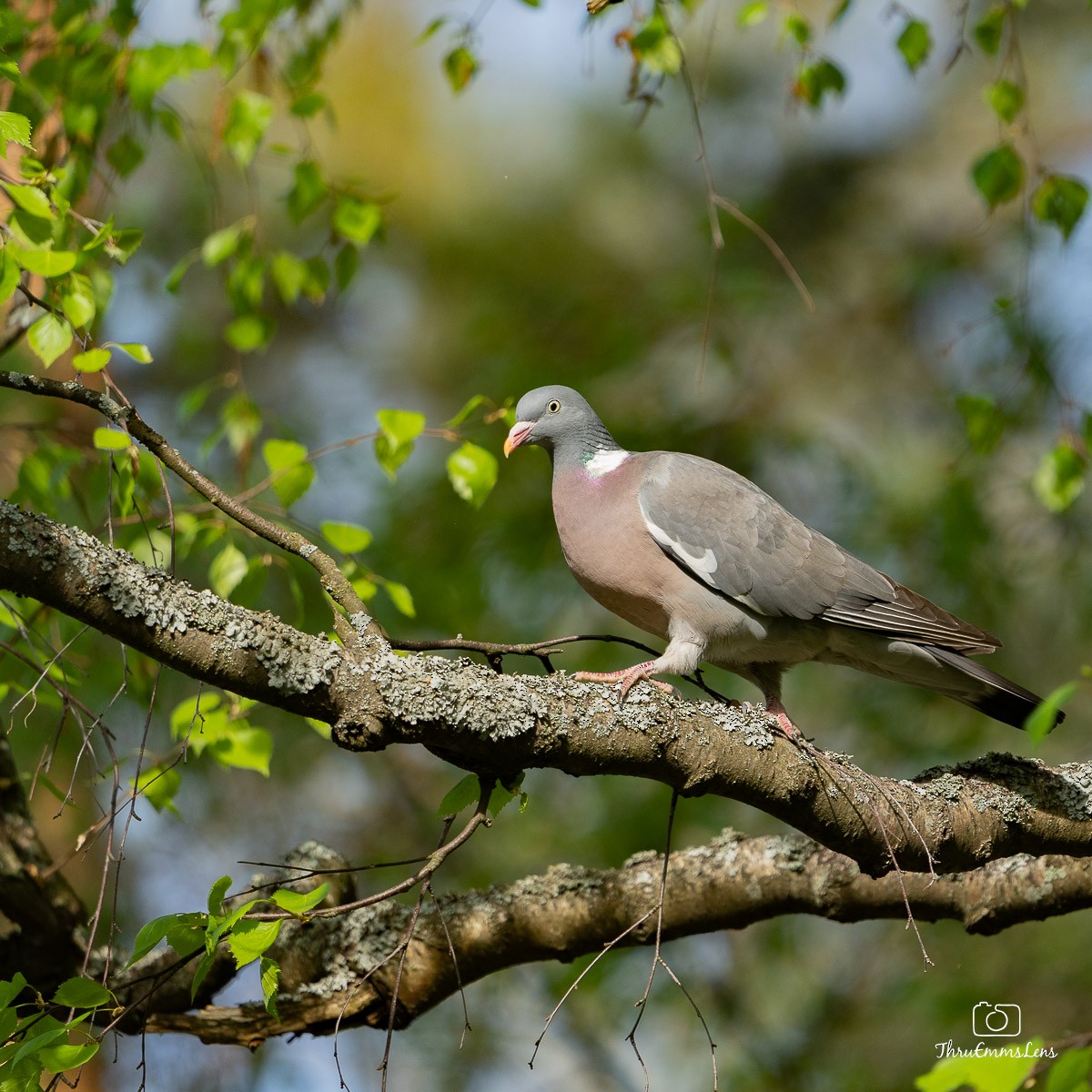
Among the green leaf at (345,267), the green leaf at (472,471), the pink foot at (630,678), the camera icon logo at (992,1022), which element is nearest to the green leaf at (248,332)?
the green leaf at (345,267)

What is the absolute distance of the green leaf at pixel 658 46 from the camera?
3307 mm

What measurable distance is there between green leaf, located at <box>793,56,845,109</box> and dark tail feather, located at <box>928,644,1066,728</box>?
179 centimetres

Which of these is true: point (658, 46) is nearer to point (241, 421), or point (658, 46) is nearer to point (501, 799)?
point (241, 421)

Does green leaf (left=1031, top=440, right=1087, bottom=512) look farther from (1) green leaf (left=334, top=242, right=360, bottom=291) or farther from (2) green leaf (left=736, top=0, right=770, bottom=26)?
(1) green leaf (left=334, top=242, right=360, bottom=291)

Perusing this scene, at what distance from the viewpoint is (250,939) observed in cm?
189

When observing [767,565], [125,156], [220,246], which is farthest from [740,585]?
[125,156]

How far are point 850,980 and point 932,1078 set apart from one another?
4955 millimetres

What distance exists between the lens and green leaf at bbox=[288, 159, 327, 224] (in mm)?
3436

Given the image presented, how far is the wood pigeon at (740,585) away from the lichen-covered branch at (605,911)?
50 centimetres

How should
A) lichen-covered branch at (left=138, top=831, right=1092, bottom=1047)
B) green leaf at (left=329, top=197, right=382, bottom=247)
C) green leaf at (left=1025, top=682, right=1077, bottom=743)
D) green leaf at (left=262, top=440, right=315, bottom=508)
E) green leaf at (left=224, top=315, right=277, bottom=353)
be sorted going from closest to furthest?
green leaf at (left=1025, top=682, right=1077, bottom=743), lichen-covered branch at (left=138, top=831, right=1092, bottom=1047), green leaf at (left=262, top=440, right=315, bottom=508), green leaf at (left=329, top=197, right=382, bottom=247), green leaf at (left=224, top=315, right=277, bottom=353)

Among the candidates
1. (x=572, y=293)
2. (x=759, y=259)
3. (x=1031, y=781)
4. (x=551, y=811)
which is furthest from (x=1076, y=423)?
(x=551, y=811)

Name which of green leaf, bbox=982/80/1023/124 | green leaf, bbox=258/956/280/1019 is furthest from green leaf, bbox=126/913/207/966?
green leaf, bbox=982/80/1023/124

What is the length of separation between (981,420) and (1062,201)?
74 cm

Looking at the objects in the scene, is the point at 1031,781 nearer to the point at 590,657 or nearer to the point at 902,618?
the point at 902,618
